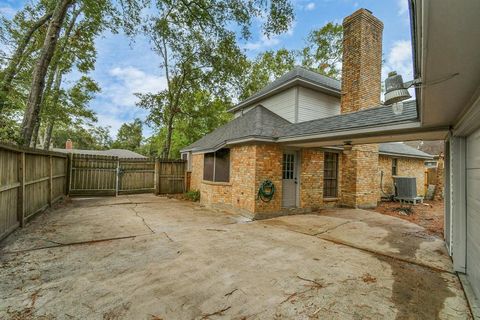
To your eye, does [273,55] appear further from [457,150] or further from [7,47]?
[457,150]

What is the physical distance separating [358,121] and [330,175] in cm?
421

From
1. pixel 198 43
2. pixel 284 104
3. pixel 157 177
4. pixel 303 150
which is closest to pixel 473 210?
pixel 303 150

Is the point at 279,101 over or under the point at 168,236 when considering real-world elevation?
over

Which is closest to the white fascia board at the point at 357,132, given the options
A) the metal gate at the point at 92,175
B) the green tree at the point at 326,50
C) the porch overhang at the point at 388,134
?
the porch overhang at the point at 388,134

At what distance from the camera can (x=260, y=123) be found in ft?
25.0

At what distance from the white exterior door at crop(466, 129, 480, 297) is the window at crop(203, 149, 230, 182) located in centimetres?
609

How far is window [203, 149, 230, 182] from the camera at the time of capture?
26.2 ft

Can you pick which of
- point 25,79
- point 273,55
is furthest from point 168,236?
point 273,55

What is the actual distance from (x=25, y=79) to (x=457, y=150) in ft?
54.8

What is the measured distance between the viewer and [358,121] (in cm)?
525

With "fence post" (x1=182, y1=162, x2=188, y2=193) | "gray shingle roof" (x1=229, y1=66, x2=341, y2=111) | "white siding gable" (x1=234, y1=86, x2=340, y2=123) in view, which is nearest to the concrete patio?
"white siding gable" (x1=234, y1=86, x2=340, y2=123)

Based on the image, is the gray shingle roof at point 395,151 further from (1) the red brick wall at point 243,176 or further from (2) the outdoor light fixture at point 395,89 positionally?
(2) the outdoor light fixture at point 395,89

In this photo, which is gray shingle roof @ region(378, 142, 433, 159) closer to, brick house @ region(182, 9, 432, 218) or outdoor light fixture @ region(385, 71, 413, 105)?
brick house @ region(182, 9, 432, 218)

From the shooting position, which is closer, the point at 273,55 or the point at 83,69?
the point at 83,69
